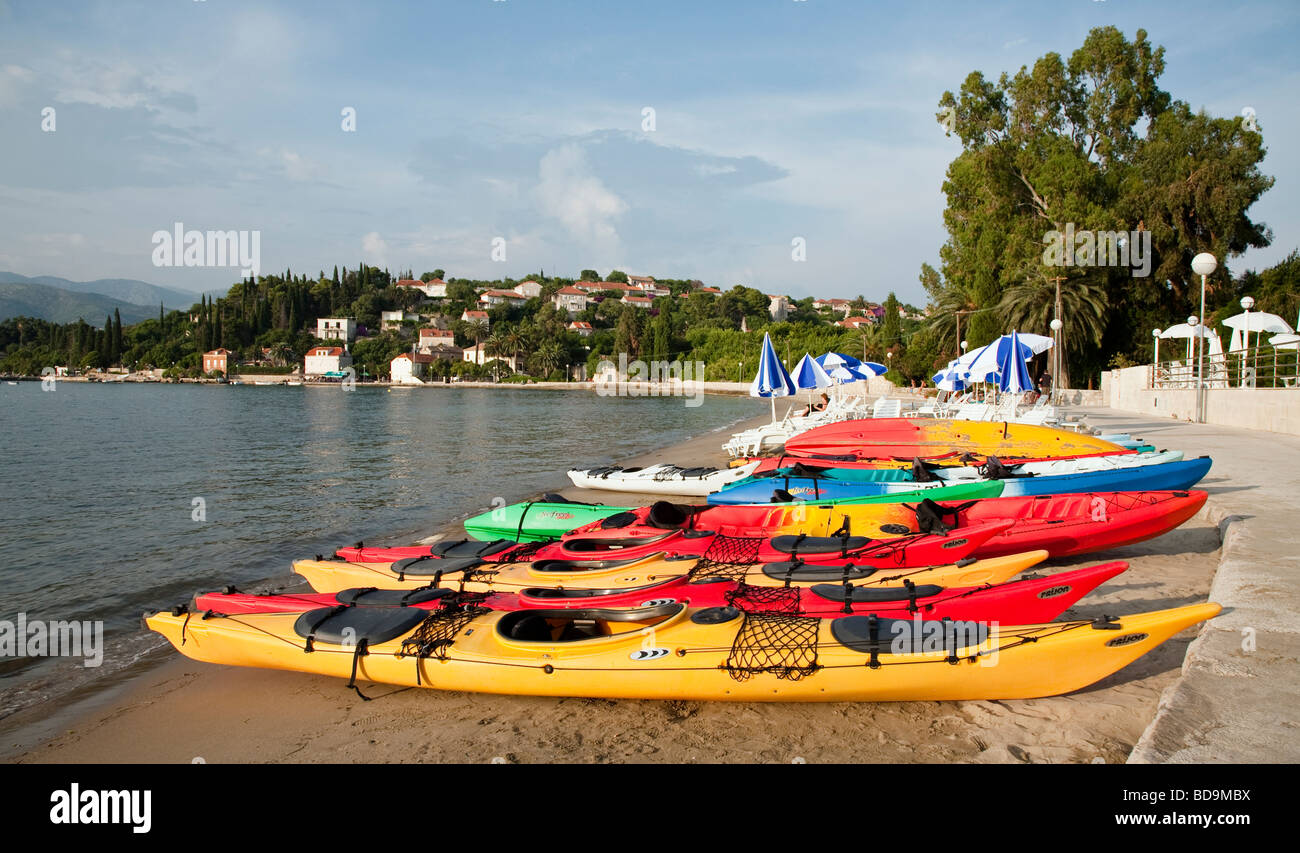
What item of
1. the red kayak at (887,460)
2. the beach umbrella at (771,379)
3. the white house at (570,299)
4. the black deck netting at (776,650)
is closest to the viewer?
the black deck netting at (776,650)

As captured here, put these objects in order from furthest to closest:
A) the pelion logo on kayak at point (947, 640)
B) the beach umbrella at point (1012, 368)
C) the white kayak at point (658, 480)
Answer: the beach umbrella at point (1012, 368) < the white kayak at point (658, 480) < the pelion logo on kayak at point (947, 640)

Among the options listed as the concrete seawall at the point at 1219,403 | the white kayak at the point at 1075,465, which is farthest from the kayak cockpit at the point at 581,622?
the concrete seawall at the point at 1219,403

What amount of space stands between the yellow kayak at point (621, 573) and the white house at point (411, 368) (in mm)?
118758

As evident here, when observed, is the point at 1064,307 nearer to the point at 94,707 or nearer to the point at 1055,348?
the point at 1055,348

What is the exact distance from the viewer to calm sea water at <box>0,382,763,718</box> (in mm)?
8898

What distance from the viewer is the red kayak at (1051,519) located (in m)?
7.66

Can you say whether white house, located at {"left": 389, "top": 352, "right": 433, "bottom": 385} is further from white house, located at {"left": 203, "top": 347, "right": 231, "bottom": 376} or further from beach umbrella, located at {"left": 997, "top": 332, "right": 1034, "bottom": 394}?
beach umbrella, located at {"left": 997, "top": 332, "right": 1034, "bottom": 394}

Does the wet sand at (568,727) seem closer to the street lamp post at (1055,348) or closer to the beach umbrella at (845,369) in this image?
the beach umbrella at (845,369)

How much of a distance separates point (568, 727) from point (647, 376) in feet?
334
